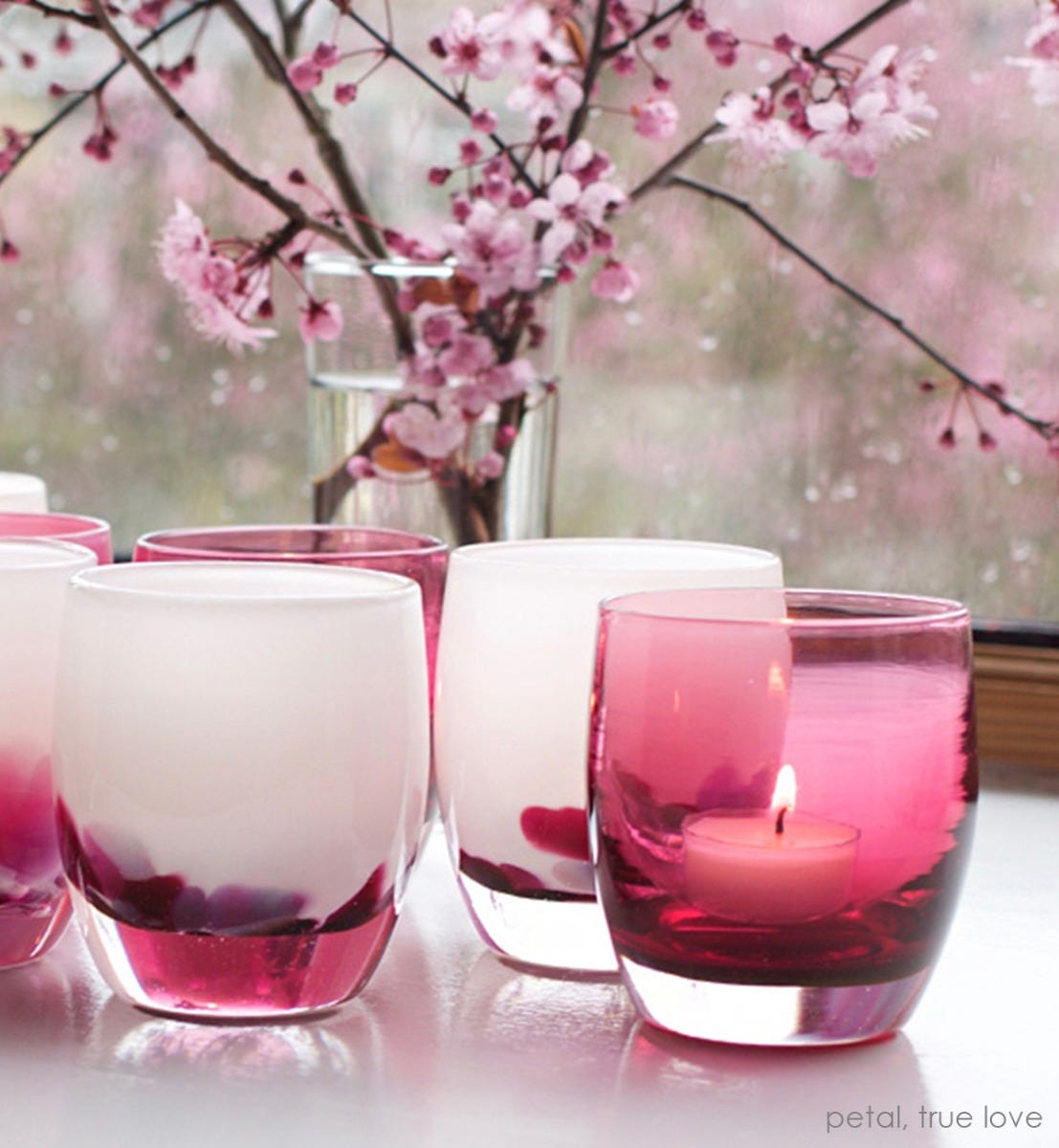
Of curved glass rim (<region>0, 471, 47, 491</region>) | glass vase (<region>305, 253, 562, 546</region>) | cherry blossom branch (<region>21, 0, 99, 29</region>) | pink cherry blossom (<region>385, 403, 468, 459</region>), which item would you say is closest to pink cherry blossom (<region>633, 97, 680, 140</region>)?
glass vase (<region>305, 253, 562, 546</region>)

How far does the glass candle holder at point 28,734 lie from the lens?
60 cm

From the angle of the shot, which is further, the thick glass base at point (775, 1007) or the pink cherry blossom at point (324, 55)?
the pink cherry blossom at point (324, 55)

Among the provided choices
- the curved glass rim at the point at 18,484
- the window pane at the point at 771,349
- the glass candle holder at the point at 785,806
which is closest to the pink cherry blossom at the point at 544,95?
the window pane at the point at 771,349

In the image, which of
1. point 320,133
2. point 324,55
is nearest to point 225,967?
point 324,55

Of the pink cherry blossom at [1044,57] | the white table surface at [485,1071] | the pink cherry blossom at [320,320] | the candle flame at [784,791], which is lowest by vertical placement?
the white table surface at [485,1071]

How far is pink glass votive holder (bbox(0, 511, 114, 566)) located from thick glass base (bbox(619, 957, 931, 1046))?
29 cm

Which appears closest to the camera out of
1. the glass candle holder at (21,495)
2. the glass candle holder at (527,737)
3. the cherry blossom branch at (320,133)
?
the glass candle holder at (527,737)

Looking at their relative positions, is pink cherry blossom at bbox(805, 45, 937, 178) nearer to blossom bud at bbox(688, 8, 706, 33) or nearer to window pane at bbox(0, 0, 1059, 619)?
blossom bud at bbox(688, 8, 706, 33)

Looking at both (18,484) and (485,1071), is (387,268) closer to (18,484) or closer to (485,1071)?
(18,484)

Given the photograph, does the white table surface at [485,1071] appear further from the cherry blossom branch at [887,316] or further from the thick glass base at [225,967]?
the cherry blossom branch at [887,316]

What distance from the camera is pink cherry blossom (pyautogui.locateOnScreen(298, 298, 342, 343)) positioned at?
107 cm

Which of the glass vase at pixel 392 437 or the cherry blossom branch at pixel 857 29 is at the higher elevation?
the cherry blossom branch at pixel 857 29

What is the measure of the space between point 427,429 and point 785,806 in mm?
542

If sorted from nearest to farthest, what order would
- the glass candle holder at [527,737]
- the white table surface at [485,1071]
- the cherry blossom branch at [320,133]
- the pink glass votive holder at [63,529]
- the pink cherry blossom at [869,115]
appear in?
the white table surface at [485,1071], the glass candle holder at [527,737], the pink glass votive holder at [63,529], the pink cherry blossom at [869,115], the cherry blossom branch at [320,133]
